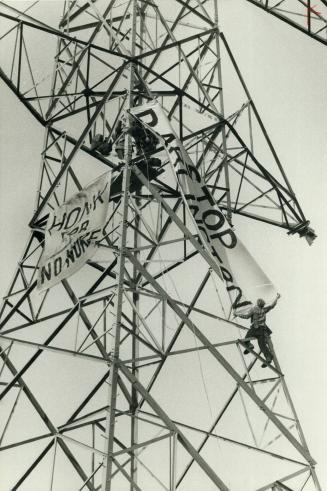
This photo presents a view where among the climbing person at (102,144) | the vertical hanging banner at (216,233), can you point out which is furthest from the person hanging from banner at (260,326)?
the climbing person at (102,144)

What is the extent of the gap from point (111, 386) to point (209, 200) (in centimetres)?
364

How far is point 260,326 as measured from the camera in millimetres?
9805

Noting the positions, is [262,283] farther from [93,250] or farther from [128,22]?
[128,22]

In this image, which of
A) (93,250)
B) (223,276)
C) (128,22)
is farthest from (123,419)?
(128,22)

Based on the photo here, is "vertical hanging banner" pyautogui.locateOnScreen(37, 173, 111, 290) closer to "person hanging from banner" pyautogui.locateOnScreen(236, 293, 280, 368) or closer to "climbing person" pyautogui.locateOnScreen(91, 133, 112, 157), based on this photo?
"climbing person" pyautogui.locateOnScreen(91, 133, 112, 157)

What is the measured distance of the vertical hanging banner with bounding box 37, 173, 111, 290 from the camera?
325 inches

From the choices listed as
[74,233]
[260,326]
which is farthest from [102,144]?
[260,326]

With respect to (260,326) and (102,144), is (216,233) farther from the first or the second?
(102,144)

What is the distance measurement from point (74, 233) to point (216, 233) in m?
2.33

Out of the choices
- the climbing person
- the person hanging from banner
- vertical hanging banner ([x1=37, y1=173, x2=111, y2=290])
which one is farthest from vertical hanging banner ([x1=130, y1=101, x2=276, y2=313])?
vertical hanging banner ([x1=37, y1=173, x2=111, y2=290])

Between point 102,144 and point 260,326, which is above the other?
point 102,144

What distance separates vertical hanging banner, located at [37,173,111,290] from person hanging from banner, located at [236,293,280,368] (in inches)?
107

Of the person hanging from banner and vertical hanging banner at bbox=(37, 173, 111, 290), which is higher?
vertical hanging banner at bbox=(37, 173, 111, 290)

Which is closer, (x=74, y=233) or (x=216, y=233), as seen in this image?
(x=74, y=233)
